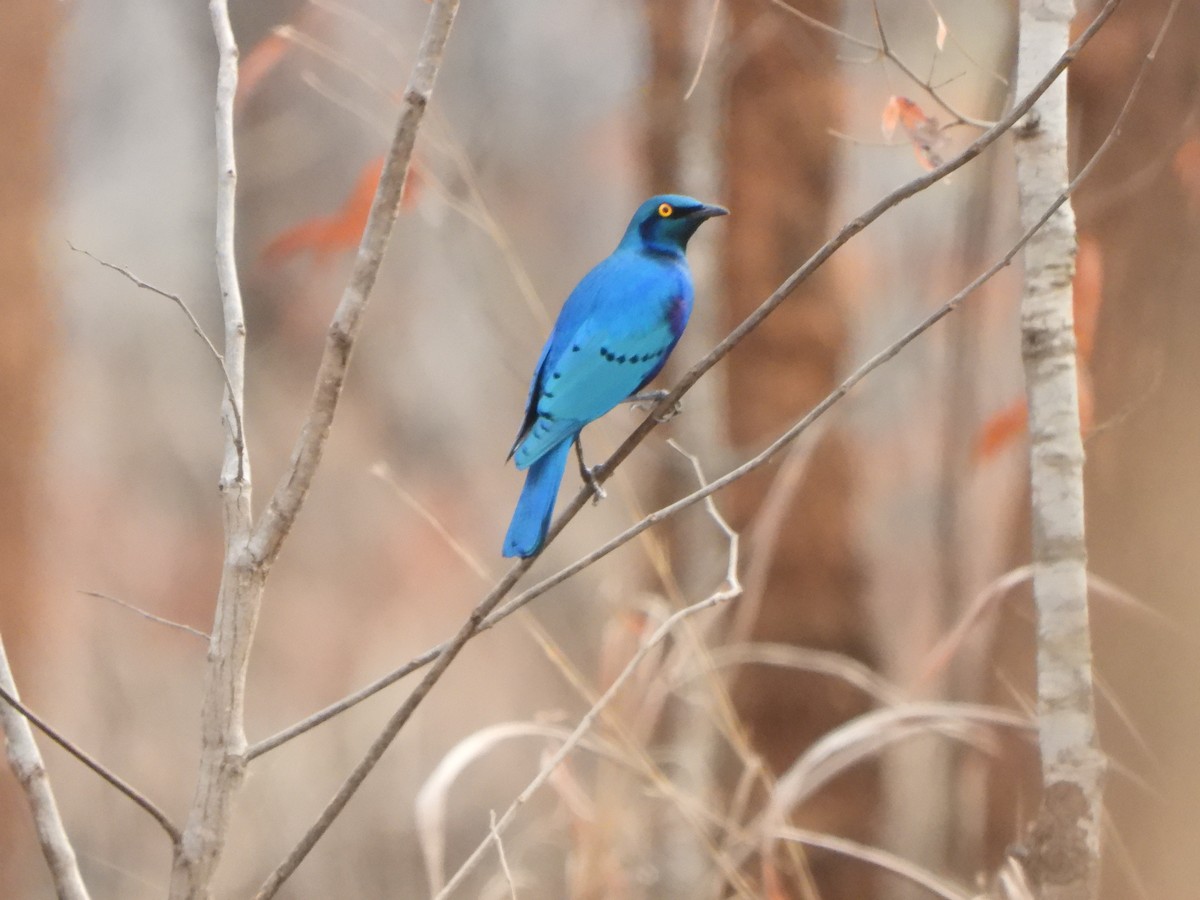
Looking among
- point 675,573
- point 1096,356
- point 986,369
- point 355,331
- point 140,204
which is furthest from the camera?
point 140,204

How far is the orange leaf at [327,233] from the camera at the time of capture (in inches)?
88.4

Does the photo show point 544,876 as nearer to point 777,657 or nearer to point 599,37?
point 777,657

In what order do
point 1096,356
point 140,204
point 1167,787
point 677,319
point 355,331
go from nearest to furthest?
point 355,331 → point 677,319 → point 1167,787 → point 1096,356 → point 140,204

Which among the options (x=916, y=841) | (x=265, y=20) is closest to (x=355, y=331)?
(x=916, y=841)

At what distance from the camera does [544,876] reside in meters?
2.23

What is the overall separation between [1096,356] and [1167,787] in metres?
0.54

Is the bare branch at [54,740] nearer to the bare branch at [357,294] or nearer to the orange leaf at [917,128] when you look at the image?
the bare branch at [357,294]

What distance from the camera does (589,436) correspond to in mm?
1857

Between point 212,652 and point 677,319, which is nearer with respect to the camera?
point 212,652

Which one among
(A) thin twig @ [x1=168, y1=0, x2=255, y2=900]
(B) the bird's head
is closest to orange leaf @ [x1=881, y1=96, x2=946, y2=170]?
(B) the bird's head

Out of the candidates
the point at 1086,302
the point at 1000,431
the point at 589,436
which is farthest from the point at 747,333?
the point at 1000,431

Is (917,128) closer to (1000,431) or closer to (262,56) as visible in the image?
(1000,431)

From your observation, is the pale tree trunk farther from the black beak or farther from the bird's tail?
the bird's tail

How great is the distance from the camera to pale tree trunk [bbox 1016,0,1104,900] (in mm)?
1078
